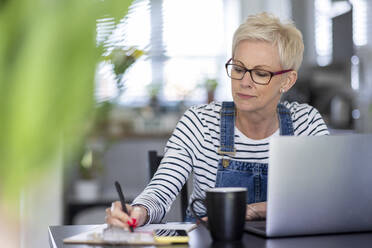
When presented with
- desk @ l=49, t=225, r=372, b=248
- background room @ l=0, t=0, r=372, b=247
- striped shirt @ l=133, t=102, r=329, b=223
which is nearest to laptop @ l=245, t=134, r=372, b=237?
desk @ l=49, t=225, r=372, b=248

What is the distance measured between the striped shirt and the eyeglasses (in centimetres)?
18

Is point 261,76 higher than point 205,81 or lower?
lower

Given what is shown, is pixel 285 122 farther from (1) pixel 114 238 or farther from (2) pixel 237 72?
(1) pixel 114 238

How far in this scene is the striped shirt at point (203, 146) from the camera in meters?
1.63

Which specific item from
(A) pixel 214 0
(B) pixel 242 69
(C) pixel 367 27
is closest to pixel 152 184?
(B) pixel 242 69

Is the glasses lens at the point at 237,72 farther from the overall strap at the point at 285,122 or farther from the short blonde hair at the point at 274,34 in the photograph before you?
the overall strap at the point at 285,122

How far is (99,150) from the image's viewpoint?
163 inches

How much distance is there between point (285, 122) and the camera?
1798mm

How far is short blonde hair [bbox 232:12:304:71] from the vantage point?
168 centimetres

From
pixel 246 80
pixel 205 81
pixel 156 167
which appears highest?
pixel 205 81

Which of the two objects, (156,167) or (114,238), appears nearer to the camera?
(114,238)

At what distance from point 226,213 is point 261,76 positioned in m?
0.76

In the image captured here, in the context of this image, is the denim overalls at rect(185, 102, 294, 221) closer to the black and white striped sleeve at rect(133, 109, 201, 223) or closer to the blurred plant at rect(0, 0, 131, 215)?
the black and white striped sleeve at rect(133, 109, 201, 223)

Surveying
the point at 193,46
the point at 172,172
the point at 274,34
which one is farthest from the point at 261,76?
the point at 193,46
